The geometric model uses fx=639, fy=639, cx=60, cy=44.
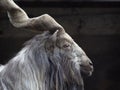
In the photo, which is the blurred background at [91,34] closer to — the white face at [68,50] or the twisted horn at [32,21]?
the twisted horn at [32,21]

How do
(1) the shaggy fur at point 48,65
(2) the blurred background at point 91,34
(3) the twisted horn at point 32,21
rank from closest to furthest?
(1) the shaggy fur at point 48,65
(3) the twisted horn at point 32,21
(2) the blurred background at point 91,34

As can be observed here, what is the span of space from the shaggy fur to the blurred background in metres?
3.63

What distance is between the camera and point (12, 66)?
14.1ft

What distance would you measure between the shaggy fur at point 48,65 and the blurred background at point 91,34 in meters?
3.63

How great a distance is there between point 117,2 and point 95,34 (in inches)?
27.5

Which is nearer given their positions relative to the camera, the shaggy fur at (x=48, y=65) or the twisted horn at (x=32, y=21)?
the shaggy fur at (x=48, y=65)

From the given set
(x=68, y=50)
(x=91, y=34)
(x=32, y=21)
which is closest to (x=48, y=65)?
(x=68, y=50)

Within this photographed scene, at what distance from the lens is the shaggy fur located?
14.1ft

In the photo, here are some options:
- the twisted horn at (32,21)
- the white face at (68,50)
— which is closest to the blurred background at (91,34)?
the twisted horn at (32,21)

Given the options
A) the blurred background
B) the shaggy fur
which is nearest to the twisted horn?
the shaggy fur

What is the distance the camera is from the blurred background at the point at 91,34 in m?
8.22

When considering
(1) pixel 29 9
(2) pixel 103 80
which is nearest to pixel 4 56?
(1) pixel 29 9

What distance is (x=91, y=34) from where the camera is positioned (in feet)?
27.7

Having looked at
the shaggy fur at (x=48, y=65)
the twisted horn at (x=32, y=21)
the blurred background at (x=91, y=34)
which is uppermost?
the twisted horn at (x=32, y=21)
